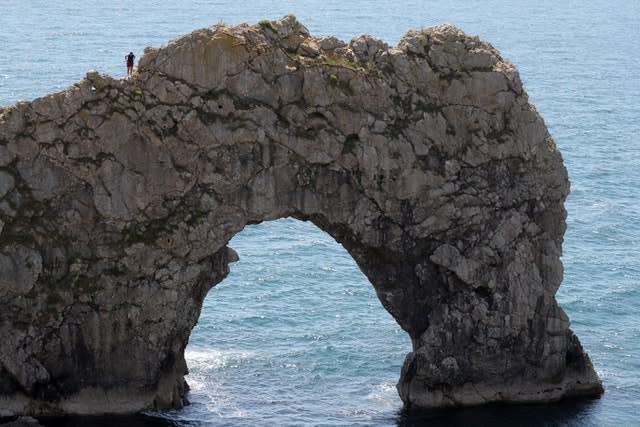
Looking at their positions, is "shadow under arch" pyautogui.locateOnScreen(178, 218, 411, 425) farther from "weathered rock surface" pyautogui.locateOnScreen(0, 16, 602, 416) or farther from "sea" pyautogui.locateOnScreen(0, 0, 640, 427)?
"weathered rock surface" pyautogui.locateOnScreen(0, 16, 602, 416)

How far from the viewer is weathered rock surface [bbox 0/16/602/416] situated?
73.9 m

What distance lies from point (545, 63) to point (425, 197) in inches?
4685

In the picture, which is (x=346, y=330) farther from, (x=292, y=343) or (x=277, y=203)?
(x=277, y=203)

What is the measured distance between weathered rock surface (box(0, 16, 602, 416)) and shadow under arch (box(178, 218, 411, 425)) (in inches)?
144

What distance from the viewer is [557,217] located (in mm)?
79750

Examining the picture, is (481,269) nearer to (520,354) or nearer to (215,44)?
(520,354)

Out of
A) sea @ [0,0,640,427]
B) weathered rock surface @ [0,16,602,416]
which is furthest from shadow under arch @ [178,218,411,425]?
weathered rock surface @ [0,16,602,416]

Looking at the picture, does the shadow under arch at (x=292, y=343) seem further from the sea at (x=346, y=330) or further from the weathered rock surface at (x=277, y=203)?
the weathered rock surface at (x=277, y=203)

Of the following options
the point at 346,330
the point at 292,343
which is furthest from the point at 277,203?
the point at 346,330

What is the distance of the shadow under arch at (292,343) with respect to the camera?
257 ft

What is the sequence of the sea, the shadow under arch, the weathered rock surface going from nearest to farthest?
the weathered rock surface, the sea, the shadow under arch

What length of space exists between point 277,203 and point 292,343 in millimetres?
14921

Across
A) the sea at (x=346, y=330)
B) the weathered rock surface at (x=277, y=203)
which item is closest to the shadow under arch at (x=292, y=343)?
the sea at (x=346, y=330)

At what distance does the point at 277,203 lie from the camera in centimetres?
7569
